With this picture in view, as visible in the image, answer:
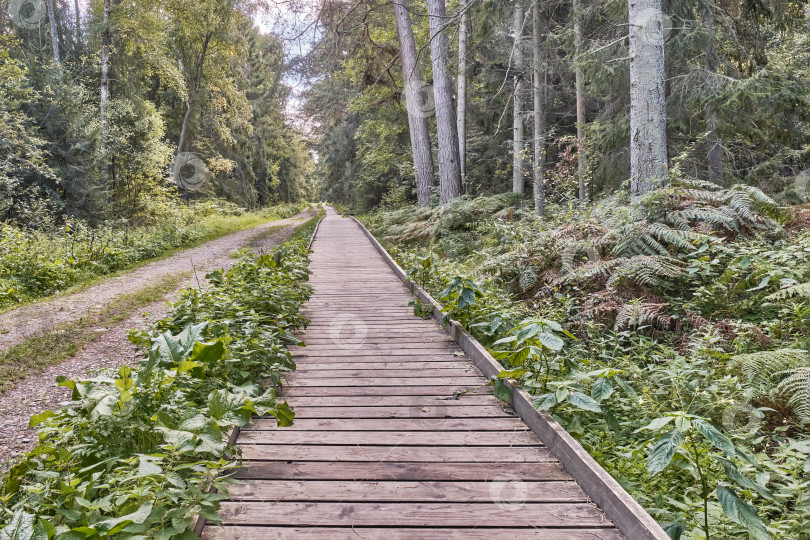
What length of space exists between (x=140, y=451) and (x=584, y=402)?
252 centimetres

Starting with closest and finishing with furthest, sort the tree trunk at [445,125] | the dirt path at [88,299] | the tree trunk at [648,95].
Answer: the dirt path at [88,299], the tree trunk at [648,95], the tree trunk at [445,125]

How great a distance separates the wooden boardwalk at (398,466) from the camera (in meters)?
2.25

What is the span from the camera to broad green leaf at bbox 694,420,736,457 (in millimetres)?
1955

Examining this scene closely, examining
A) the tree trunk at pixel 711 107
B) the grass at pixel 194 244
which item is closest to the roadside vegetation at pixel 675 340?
the tree trunk at pixel 711 107

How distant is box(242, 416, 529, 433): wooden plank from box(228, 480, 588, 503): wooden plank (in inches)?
25.7

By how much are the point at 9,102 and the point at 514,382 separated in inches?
620

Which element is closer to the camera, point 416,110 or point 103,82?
point 416,110

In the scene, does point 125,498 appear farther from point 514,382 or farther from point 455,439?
point 514,382

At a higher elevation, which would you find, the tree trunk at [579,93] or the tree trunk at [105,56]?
the tree trunk at [105,56]

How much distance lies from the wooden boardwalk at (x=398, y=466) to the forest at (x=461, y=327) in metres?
0.02

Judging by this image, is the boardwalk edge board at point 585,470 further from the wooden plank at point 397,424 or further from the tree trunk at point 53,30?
the tree trunk at point 53,30

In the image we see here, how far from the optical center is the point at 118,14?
1992 cm

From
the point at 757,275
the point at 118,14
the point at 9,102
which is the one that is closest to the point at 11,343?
the point at 757,275

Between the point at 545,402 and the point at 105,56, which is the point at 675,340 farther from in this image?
the point at 105,56
